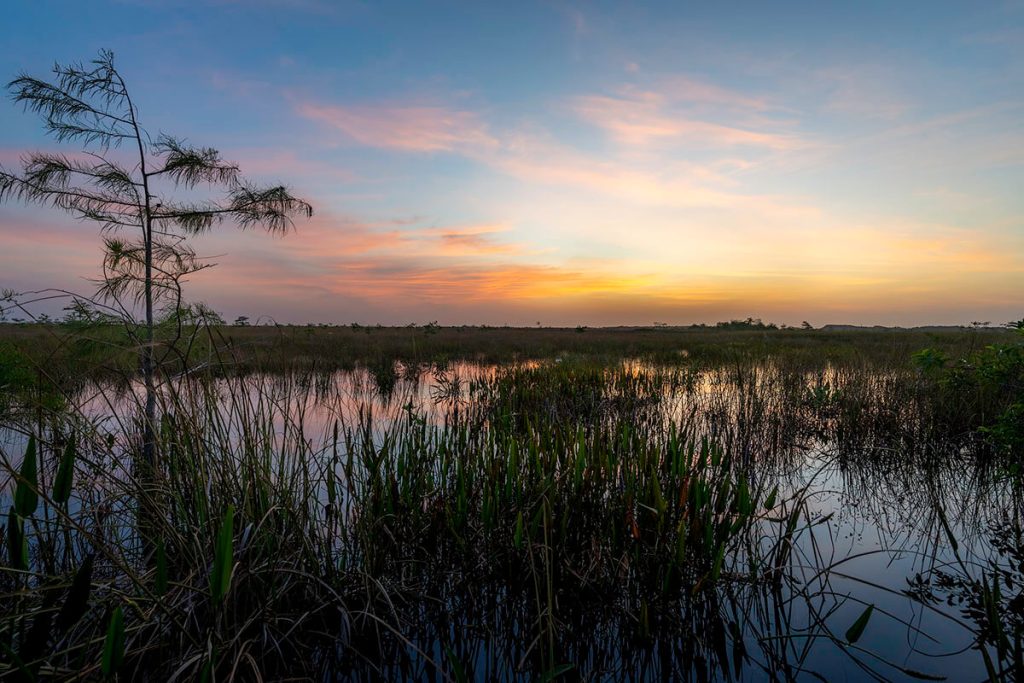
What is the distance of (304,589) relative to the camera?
3092mm

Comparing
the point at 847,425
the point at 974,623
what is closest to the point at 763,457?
the point at 847,425

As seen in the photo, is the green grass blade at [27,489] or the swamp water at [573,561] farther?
the swamp water at [573,561]

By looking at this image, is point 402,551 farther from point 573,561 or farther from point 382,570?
point 573,561

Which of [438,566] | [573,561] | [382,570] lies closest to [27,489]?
[382,570]

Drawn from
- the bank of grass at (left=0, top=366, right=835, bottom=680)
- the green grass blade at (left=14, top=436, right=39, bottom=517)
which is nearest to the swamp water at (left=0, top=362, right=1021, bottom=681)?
the bank of grass at (left=0, top=366, right=835, bottom=680)

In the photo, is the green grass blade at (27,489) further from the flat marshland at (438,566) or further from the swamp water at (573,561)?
the swamp water at (573,561)

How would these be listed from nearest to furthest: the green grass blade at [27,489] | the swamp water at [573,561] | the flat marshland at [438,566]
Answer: the green grass blade at [27,489]
the flat marshland at [438,566]
the swamp water at [573,561]

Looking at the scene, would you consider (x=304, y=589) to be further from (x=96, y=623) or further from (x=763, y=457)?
(x=763, y=457)

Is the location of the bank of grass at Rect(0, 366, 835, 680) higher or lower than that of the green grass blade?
lower

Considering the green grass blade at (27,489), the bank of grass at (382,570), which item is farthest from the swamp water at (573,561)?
the green grass blade at (27,489)

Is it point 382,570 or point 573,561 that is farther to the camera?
point 573,561

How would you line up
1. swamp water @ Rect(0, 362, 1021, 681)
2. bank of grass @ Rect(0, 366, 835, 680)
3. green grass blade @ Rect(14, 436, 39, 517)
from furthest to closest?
1. swamp water @ Rect(0, 362, 1021, 681)
2. bank of grass @ Rect(0, 366, 835, 680)
3. green grass blade @ Rect(14, 436, 39, 517)

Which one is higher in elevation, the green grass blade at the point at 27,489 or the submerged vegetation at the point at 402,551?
the green grass blade at the point at 27,489

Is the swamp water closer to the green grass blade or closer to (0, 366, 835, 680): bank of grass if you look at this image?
(0, 366, 835, 680): bank of grass
